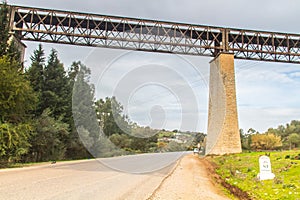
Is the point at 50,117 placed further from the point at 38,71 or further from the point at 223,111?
the point at 223,111

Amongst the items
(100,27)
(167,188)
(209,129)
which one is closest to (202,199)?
(167,188)

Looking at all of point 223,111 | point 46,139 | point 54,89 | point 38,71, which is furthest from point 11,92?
point 223,111

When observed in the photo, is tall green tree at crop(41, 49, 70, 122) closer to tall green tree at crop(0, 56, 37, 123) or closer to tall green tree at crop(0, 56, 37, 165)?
tall green tree at crop(0, 56, 37, 123)

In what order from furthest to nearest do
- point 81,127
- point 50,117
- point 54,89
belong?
point 81,127, point 54,89, point 50,117

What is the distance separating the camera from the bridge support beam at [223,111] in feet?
99.2

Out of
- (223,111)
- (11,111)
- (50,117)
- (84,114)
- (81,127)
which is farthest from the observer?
(84,114)

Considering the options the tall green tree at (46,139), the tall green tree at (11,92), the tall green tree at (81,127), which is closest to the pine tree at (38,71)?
the tall green tree at (46,139)

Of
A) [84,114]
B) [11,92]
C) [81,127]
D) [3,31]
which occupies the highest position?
[3,31]

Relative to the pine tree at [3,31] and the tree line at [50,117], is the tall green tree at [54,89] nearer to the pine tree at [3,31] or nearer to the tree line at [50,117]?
the tree line at [50,117]

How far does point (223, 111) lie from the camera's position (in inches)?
1201

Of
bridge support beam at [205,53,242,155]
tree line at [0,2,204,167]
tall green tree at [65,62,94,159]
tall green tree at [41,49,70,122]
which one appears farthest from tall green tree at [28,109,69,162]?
bridge support beam at [205,53,242,155]

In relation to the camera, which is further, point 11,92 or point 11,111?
point 11,111

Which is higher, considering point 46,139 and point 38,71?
point 38,71

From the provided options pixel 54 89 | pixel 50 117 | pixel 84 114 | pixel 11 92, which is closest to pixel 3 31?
pixel 11 92
